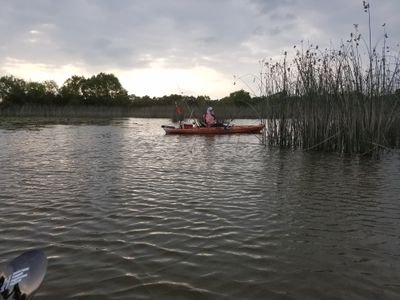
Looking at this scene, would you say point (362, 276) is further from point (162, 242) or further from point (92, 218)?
point (92, 218)

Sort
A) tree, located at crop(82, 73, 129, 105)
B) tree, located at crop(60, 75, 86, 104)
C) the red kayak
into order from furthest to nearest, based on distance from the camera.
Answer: tree, located at crop(82, 73, 129, 105)
tree, located at crop(60, 75, 86, 104)
the red kayak

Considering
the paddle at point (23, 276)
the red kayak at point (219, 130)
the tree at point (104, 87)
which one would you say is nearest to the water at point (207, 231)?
the paddle at point (23, 276)

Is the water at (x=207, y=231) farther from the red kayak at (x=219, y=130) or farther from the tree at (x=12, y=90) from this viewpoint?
the tree at (x=12, y=90)

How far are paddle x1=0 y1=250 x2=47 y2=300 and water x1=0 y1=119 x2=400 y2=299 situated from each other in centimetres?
69

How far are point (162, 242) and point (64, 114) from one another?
43.9m

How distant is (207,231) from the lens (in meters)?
4.24

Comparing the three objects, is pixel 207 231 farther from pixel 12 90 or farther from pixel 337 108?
pixel 12 90

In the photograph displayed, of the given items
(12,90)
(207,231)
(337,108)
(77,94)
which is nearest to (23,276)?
(207,231)

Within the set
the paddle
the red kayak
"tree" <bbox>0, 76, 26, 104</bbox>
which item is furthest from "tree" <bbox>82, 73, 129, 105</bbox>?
the paddle

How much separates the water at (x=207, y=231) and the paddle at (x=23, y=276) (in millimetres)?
695

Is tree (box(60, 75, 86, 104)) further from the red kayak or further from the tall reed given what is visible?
the tall reed

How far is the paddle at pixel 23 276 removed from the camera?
2029mm

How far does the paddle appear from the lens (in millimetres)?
2029

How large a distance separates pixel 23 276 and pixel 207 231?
2.35 metres
